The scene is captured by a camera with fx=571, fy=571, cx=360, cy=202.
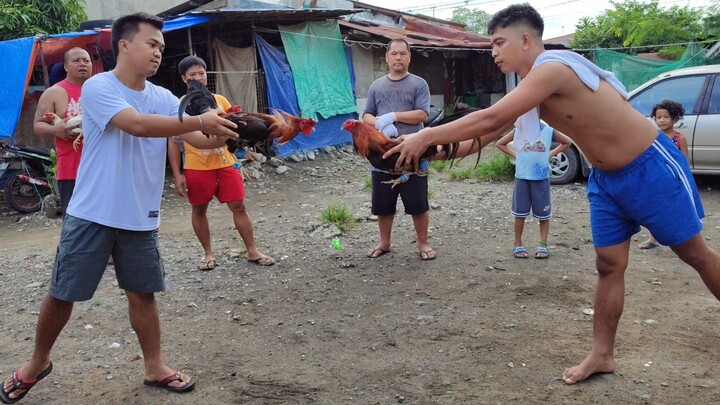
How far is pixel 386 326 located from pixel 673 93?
6192mm

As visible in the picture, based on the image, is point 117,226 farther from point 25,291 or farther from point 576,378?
point 25,291

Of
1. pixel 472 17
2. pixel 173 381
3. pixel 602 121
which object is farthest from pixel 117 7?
pixel 472 17

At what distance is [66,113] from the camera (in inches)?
193

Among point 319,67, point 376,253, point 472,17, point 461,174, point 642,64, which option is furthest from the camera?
point 472,17

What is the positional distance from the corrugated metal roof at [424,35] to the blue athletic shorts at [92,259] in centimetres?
1238

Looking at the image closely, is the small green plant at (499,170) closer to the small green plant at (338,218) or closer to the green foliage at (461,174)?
the green foliage at (461,174)

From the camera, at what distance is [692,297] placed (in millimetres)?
4258

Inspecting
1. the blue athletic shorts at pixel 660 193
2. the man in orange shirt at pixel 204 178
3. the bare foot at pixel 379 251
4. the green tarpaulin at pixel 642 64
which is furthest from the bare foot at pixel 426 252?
the green tarpaulin at pixel 642 64

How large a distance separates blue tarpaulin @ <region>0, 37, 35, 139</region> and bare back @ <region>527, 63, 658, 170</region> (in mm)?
8725

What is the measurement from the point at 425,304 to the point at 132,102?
8.22ft

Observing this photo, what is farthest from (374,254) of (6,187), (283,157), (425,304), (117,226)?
(283,157)

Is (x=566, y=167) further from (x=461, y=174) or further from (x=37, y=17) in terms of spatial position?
(x=37, y=17)

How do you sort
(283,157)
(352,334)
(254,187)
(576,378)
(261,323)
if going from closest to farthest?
(576,378) < (352,334) < (261,323) < (254,187) < (283,157)

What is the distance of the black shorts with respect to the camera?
17.2 feet
